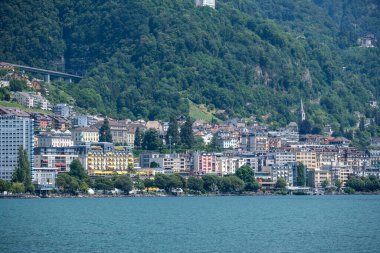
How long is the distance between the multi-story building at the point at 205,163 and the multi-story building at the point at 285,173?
6.67 m

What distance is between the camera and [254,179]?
149 metres

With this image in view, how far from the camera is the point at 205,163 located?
511 feet

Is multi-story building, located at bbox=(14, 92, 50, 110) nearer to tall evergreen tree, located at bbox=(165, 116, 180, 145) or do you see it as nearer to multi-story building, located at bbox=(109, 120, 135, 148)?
multi-story building, located at bbox=(109, 120, 135, 148)

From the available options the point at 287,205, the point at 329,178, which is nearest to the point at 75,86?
the point at 329,178

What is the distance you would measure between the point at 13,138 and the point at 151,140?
84.5 ft

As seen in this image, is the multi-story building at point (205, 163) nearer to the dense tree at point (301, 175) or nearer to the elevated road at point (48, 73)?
the dense tree at point (301, 175)

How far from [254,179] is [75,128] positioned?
86.1 feet

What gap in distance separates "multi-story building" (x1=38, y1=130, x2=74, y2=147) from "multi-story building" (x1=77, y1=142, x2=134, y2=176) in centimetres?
435

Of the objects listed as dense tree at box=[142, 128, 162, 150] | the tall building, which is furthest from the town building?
the tall building

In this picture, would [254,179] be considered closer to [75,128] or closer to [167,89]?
[75,128]

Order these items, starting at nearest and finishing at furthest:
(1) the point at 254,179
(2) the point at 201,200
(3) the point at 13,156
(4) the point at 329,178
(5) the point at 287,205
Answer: (5) the point at 287,205 → (2) the point at 201,200 → (3) the point at 13,156 → (1) the point at 254,179 → (4) the point at 329,178

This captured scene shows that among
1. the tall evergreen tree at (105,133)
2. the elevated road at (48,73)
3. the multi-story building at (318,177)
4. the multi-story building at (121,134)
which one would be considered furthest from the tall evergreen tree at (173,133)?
the elevated road at (48,73)

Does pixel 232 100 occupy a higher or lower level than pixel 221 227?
higher

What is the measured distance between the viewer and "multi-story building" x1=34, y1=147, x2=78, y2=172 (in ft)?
481
